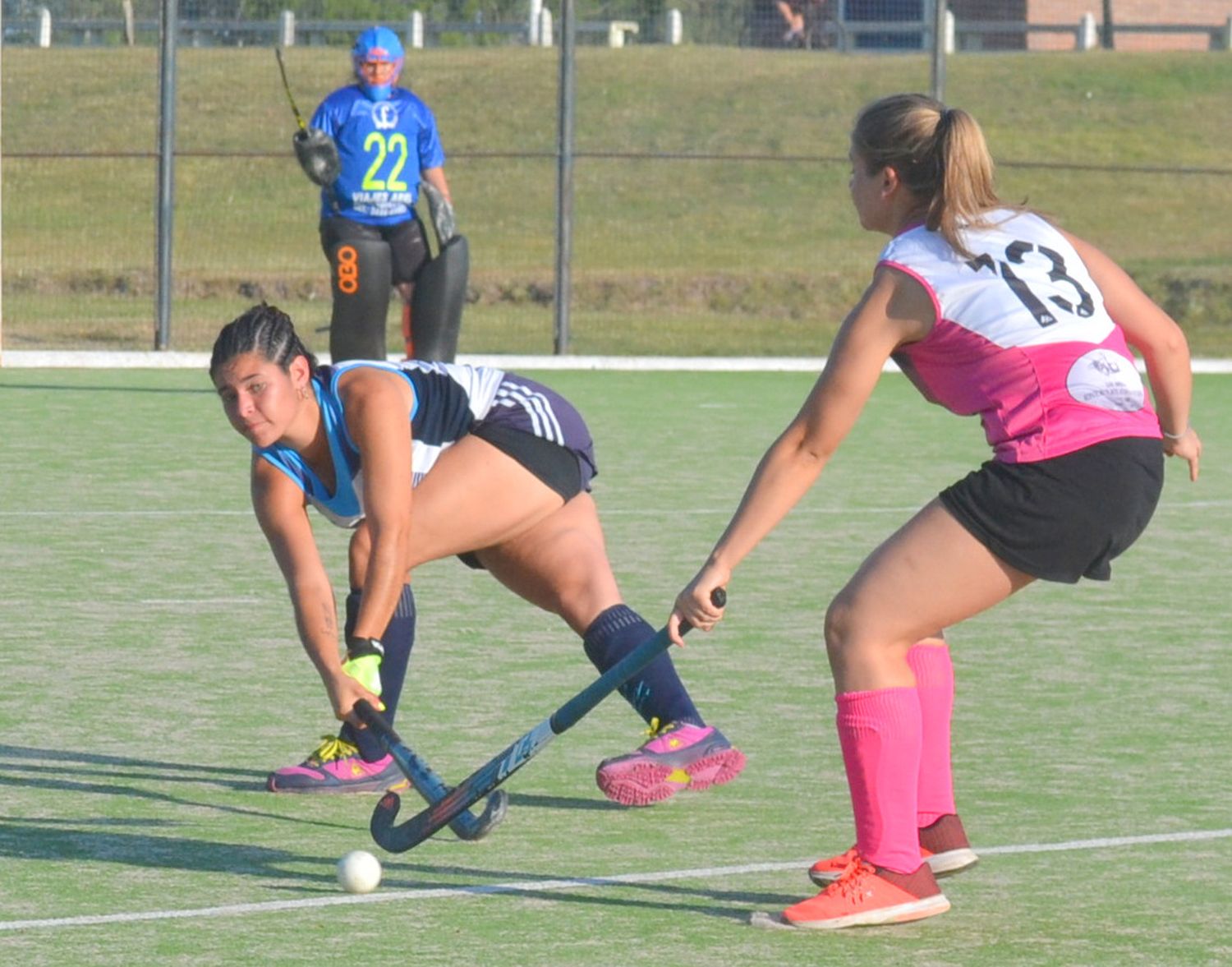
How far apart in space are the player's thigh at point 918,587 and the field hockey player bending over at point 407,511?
1004 mm

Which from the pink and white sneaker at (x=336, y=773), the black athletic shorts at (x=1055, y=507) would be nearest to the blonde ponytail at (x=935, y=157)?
the black athletic shorts at (x=1055, y=507)

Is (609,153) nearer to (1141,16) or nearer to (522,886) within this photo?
(522,886)

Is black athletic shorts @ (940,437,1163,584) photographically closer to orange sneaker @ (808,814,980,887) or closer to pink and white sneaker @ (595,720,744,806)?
orange sneaker @ (808,814,980,887)

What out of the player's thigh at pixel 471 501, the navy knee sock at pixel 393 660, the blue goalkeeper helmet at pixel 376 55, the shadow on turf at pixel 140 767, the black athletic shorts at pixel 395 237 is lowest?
the shadow on turf at pixel 140 767

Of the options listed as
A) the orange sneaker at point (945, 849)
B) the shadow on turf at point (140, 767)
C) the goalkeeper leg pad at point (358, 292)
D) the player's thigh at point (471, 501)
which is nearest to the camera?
the orange sneaker at point (945, 849)

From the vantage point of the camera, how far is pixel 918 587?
427 cm

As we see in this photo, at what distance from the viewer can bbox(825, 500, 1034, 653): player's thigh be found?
4277mm

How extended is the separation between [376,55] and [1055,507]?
882cm

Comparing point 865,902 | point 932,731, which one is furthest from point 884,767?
point 932,731

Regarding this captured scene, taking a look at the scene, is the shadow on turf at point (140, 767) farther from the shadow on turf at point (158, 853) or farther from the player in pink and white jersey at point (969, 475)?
the player in pink and white jersey at point (969, 475)

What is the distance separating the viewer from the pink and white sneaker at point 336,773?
5.42 metres

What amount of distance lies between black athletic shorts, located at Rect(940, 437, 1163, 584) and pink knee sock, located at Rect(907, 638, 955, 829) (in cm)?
39

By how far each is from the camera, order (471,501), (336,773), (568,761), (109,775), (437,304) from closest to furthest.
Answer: (471,501), (336,773), (109,775), (568,761), (437,304)

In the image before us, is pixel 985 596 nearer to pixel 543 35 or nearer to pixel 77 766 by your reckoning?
pixel 77 766
